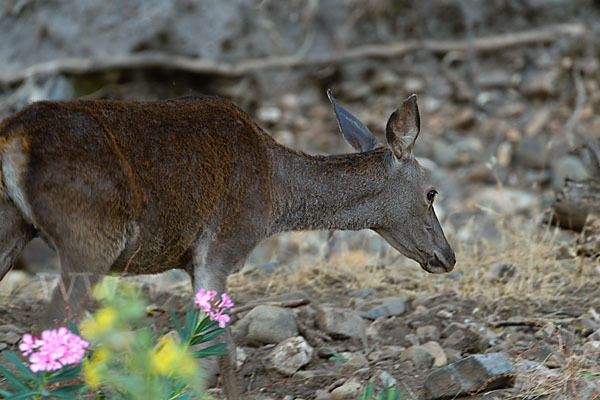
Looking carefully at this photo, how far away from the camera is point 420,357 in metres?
4.30

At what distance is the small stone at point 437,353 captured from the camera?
170 inches

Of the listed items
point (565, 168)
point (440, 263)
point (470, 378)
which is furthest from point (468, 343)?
point (565, 168)

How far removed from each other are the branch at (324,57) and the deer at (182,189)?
5891mm

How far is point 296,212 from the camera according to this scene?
14.7 feet

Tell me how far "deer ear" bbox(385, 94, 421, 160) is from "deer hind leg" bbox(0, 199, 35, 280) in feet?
6.67

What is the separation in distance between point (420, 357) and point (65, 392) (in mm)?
2302

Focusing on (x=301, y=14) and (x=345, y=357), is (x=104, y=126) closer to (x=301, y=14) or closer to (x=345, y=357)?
(x=345, y=357)

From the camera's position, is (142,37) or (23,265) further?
(142,37)

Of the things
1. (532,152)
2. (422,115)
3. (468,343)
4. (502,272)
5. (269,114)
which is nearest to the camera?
(468,343)

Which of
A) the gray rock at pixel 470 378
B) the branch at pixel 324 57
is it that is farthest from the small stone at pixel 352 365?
the branch at pixel 324 57

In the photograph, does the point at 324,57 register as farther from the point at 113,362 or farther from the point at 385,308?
the point at 113,362

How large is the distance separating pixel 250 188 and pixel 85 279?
1.04 m

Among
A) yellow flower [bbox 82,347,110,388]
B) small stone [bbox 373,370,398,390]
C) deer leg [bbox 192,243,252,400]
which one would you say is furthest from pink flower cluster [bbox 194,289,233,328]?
small stone [bbox 373,370,398,390]

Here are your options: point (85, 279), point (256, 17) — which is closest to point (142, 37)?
point (256, 17)
